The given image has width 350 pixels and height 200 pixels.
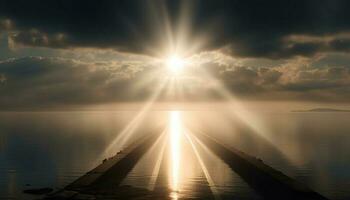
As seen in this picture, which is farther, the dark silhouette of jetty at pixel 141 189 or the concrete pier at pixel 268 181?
the concrete pier at pixel 268 181

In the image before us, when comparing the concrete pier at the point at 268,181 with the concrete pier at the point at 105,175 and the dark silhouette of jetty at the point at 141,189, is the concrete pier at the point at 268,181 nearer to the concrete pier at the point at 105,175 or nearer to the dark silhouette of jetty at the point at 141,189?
the dark silhouette of jetty at the point at 141,189

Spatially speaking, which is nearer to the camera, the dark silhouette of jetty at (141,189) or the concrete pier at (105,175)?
the dark silhouette of jetty at (141,189)

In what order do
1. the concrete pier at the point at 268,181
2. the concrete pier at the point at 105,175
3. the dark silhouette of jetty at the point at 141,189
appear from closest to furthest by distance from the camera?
the dark silhouette of jetty at the point at 141,189 < the concrete pier at the point at 268,181 < the concrete pier at the point at 105,175

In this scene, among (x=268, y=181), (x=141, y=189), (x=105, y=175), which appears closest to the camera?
(x=141, y=189)

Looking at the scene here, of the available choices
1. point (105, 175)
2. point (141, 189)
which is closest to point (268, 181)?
point (141, 189)

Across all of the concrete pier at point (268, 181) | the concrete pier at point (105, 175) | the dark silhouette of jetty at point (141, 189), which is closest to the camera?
the dark silhouette of jetty at point (141, 189)

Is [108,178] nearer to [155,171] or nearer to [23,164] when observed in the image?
[155,171]

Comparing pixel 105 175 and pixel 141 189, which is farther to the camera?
pixel 105 175

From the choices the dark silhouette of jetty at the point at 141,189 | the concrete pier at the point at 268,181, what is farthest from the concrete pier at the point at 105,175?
the concrete pier at the point at 268,181

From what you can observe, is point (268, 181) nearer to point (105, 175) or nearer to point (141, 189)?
point (141, 189)

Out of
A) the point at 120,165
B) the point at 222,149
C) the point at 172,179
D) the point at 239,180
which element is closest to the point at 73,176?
the point at 120,165

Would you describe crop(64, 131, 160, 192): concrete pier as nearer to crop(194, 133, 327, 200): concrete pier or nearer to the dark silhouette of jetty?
the dark silhouette of jetty
